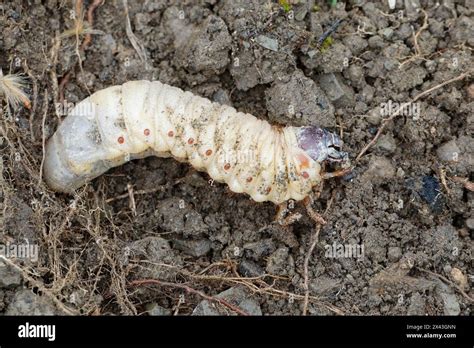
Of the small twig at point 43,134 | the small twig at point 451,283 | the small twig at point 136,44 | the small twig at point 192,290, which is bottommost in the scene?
the small twig at point 192,290

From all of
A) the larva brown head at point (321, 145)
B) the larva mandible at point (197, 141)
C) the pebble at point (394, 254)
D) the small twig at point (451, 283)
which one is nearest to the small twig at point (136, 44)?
the larva mandible at point (197, 141)

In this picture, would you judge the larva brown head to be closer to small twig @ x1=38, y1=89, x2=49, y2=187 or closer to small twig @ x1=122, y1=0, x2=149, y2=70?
small twig @ x1=122, y1=0, x2=149, y2=70

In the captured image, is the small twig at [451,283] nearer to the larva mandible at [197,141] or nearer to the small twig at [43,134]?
the larva mandible at [197,141]

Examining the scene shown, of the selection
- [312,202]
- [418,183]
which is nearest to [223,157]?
[312,202]

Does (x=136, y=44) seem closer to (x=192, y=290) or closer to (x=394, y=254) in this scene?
(x=192, y=290)

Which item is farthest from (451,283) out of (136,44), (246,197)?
(136,44)

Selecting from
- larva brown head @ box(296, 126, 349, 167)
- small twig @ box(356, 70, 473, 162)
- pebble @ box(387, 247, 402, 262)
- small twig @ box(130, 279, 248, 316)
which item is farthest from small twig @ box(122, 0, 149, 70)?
pebble @ box(387, 247, 402, 262)
